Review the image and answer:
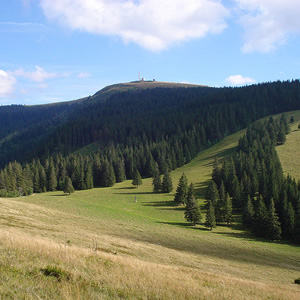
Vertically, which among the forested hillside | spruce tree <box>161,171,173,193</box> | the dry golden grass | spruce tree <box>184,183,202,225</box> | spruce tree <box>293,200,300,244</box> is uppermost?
the forested hillside

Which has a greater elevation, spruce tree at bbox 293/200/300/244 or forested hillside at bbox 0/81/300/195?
forested hillside at bbox 0/81/300/195

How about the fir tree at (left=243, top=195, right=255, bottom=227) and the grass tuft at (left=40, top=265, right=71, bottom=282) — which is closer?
the grass tuft at (left=40, top=265, right=71, bottom=282)

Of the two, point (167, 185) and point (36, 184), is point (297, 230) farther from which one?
point (36, 184)

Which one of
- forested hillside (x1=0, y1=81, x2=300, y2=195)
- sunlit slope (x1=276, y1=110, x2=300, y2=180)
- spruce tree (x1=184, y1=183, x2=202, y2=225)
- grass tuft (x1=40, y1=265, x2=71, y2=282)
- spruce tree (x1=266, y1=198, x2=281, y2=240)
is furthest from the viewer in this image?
forested hillside (x1=0, y1=81, x2=300, y2=195)

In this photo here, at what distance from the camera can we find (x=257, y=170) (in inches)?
3484

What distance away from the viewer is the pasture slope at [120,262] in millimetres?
9094

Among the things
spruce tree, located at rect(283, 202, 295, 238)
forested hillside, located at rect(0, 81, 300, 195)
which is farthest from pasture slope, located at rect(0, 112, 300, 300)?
forested hillside, located at rect(0, 81, 300, 195)

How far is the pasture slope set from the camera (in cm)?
909

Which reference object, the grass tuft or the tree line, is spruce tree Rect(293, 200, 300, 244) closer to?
the tree line

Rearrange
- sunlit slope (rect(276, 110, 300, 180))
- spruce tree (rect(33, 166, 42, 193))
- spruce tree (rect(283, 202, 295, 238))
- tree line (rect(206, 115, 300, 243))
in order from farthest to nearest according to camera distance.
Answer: spruce tree (rect(33, 166, 42, 193)) < sunlit slope (rect(276, 110, 300, 180)) < tree line (rect(206, 115, 300, 243)) < spruce tree (rect(283, 202, 295, 238))

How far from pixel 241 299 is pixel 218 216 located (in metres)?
55.0

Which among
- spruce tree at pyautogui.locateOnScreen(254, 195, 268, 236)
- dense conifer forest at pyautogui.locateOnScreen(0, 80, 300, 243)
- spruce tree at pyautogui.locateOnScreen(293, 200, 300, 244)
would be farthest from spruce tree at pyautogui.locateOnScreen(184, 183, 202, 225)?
spruce tree at pyautogui.locateOnScreen(293, 200, 300, 244)

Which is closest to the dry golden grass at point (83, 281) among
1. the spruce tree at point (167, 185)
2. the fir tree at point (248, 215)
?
the fir tree at point (248, 215)

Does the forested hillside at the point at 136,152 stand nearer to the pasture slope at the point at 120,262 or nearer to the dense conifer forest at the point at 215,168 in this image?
the dense conifer forest at the point at 215,168
